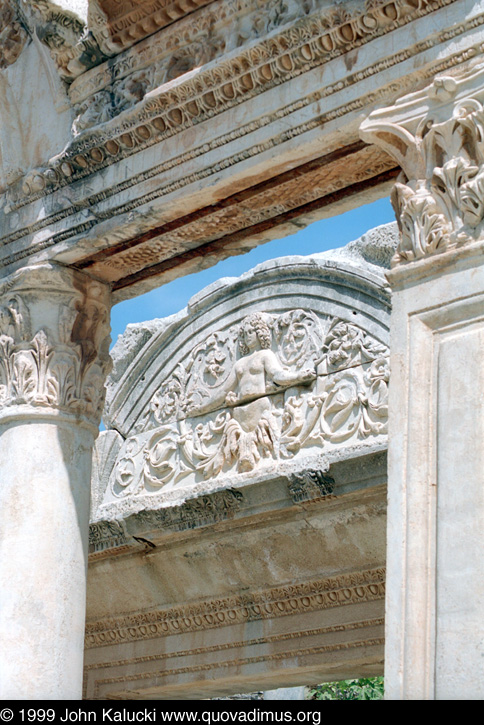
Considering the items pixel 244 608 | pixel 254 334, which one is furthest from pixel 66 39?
pixel 244 608

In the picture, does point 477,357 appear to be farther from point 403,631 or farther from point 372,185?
point 372,185

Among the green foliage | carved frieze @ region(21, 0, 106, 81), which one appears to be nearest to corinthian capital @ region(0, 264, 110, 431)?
carved frieze @ region(21, 0, 106, 81)

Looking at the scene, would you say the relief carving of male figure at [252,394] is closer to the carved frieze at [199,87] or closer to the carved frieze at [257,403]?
the carved frieze at [257,403]

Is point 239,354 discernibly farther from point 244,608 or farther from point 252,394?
A: point 244,608

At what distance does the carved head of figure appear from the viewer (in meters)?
9.45

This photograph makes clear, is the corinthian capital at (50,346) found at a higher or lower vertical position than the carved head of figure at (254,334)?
lower

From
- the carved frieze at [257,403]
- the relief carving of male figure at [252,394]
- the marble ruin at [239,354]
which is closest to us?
the marble ruin at [239,354]

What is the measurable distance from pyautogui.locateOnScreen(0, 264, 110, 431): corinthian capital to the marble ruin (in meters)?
0.01

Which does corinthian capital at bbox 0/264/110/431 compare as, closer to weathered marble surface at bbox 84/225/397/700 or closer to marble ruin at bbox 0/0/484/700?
marble ruin at bbox 0/0/484/700

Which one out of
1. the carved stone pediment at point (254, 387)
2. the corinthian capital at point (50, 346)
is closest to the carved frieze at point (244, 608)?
the carved stone pediment at point (254, 387)

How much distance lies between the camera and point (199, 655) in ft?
31.4

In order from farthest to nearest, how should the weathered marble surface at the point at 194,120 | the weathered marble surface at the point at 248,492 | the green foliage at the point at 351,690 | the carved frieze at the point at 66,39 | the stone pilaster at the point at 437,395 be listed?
the green foliage at the point at 351,690 < the weathered marble surface at the point at 248,492 < the carved frieze at the point at 66,39 < the weathered marble surface at the point at 194,120 < the stone pilaster at the point at 437,395

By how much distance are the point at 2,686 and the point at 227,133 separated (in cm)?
262

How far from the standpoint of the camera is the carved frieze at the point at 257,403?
8.82m
